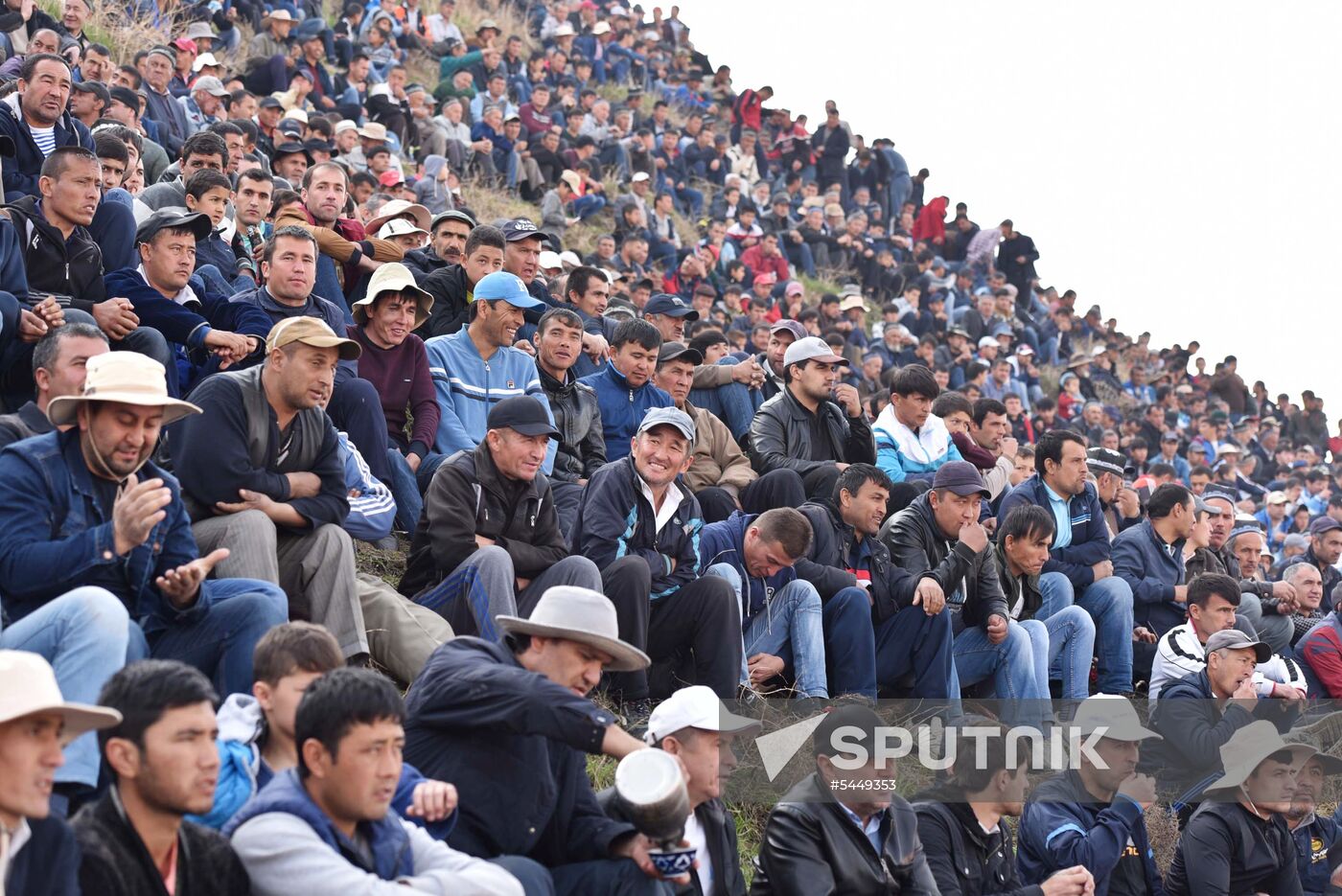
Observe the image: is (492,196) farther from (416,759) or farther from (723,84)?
(416,759)

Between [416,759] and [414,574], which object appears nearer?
[416,759]

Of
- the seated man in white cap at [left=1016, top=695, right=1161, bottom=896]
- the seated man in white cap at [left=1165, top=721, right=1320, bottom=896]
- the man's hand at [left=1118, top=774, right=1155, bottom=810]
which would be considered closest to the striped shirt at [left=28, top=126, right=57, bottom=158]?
the seated man in white cap at [left=1016, top=695, right=1161, bottom=896]

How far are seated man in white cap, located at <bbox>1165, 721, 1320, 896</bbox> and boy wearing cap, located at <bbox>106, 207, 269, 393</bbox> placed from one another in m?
5.37

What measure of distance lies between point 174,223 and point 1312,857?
23.0ft

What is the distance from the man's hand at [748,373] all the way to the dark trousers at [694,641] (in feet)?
12.3

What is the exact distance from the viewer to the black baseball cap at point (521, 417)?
6891mm

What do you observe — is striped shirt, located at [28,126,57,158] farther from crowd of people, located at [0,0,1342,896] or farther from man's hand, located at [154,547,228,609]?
man's hand, located at [154,547,228,609]

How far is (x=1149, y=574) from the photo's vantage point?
10.8m

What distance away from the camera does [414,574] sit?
7.15m

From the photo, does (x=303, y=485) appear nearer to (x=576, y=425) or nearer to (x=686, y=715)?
(x=686, y=715)

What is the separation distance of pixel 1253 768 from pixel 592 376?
14.6 feet

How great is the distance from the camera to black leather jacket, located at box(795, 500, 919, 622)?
8.57 m

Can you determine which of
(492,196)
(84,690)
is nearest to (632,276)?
(492,196)

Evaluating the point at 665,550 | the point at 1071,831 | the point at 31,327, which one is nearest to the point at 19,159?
the point at 31,327
